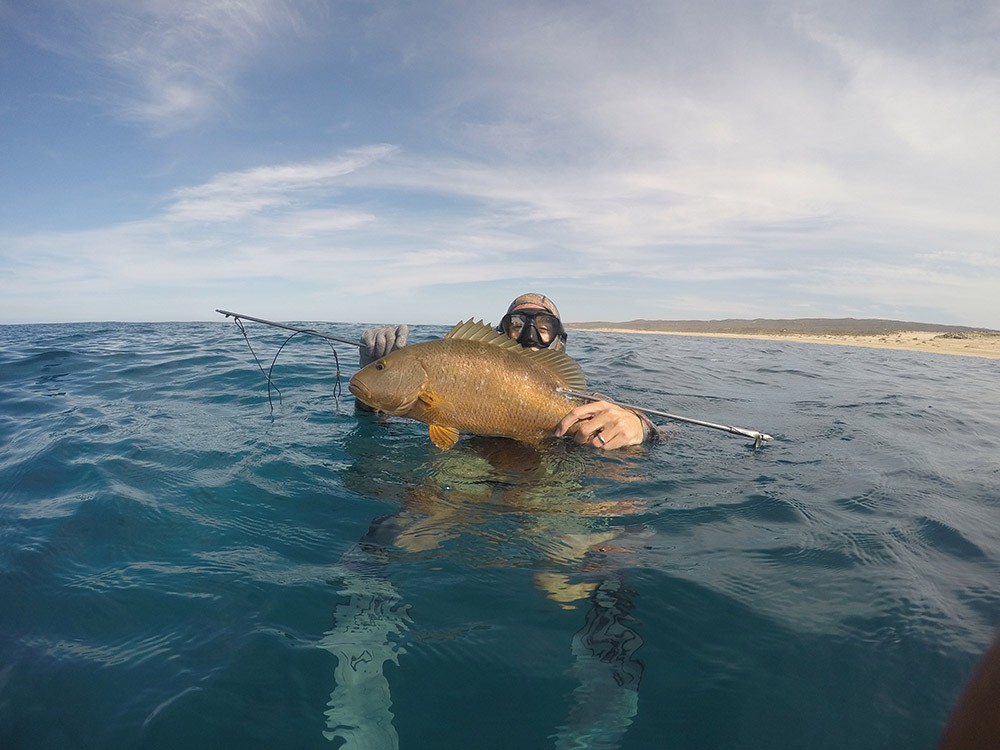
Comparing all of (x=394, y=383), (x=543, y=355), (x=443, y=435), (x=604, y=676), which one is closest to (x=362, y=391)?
(x=394, y=383)

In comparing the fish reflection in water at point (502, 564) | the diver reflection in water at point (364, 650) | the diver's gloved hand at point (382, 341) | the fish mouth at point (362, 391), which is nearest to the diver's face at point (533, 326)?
the diver's gloved hand at point (382, 341)

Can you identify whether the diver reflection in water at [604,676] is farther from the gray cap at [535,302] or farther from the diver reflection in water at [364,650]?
the gray cap at [535,302]

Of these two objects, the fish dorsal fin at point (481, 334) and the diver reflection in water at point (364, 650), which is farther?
the fish dorsal fin at point (481, 334)

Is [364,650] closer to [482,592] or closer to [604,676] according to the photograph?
[482,592]

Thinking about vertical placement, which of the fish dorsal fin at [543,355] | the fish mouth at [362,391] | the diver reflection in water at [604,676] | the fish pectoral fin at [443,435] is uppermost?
the fish dorsal fin at [543,355]

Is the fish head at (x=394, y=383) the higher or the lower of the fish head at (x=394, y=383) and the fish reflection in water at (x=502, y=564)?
the higher

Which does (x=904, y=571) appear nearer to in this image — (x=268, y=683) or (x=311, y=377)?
(x=268, y=683)

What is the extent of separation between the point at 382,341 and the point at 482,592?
13.2 feet

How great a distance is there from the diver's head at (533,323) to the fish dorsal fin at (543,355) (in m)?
1.59

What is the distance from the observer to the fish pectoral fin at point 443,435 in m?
4.70

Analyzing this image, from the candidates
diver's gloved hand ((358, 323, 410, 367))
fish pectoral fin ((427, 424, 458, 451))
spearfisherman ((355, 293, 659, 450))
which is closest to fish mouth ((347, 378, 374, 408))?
fish pectoral fin ((427, 424, 458, 451))

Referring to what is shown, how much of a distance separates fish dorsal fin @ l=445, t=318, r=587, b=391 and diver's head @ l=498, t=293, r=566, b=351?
159 cm

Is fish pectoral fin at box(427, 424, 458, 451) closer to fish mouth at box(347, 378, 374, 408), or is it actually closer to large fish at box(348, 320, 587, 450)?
large fish at box(348, 320, 587, 450)

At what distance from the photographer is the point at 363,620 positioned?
10.2 ft
